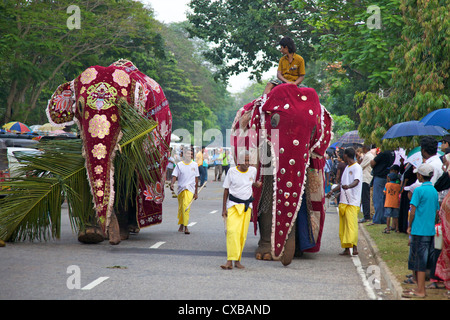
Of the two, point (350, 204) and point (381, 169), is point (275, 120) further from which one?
point (381, 169)

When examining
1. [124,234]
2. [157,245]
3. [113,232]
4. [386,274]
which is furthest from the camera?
[124,234]

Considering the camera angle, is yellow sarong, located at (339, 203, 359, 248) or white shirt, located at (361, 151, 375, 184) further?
white shirt, located at (361, 151, 375, 184)

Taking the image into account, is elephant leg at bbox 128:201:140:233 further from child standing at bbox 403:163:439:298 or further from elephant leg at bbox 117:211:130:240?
child standing at bbox 403:163:439:298

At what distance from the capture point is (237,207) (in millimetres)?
9602

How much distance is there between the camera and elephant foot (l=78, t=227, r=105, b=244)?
11.2 metres

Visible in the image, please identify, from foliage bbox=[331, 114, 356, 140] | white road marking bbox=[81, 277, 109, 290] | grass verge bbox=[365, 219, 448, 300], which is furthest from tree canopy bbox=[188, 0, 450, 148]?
foliage bbox=[331, 114, 356, 140]

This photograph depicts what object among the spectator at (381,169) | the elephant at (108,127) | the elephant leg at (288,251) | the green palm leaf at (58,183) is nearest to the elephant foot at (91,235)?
the elephant at (108,127)

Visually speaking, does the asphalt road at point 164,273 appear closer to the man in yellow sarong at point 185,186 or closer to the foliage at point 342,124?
the man in yellow sarong at point 185,186

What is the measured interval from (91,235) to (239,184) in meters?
2.93

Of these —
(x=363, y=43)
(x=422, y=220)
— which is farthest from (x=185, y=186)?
(x=363, y=43)

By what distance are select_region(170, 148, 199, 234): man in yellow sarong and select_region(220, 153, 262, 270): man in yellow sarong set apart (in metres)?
4.20
